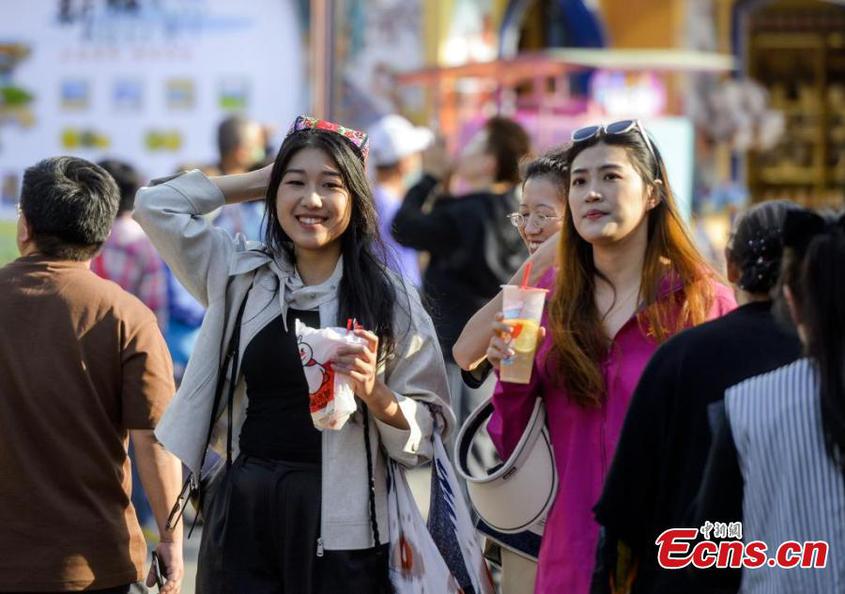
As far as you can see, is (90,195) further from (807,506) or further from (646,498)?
(807,506)

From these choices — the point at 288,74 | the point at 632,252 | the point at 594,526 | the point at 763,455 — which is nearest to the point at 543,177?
the point at 632,252

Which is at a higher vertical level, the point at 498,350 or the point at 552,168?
the point at 552,168

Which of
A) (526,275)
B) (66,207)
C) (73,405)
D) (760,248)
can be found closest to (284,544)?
(73,405)

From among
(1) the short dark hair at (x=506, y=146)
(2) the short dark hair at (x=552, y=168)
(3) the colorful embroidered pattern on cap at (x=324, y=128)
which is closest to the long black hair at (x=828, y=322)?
(3) the colorful embroidered pattern on cap at (x=324, y=128)

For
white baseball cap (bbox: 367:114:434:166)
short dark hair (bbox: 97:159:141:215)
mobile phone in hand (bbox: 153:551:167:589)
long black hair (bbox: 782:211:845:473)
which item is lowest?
mobile phone in hand (bbox: 153:551:167:589)

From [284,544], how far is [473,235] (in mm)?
3600

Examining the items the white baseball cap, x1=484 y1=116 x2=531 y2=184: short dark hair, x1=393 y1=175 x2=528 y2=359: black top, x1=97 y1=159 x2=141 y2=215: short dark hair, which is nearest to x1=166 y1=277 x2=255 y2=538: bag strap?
x1=393 y1=175 x2=528 y2=359: black top

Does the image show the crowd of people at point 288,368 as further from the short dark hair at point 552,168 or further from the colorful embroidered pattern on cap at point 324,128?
the short dark hair at point 552,168

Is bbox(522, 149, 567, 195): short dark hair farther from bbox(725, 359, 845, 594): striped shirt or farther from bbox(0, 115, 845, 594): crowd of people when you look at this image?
bbox(725, 359, 845, 594): striped shirt

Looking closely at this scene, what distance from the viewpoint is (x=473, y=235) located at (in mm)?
7203

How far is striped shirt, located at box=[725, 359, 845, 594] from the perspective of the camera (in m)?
2.86

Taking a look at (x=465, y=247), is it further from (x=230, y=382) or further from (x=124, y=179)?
(x=230, y=382)

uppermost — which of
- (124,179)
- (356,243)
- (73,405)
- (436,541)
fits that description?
(124,179)

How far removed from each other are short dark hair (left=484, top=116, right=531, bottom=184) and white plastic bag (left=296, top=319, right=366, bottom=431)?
3796mm
